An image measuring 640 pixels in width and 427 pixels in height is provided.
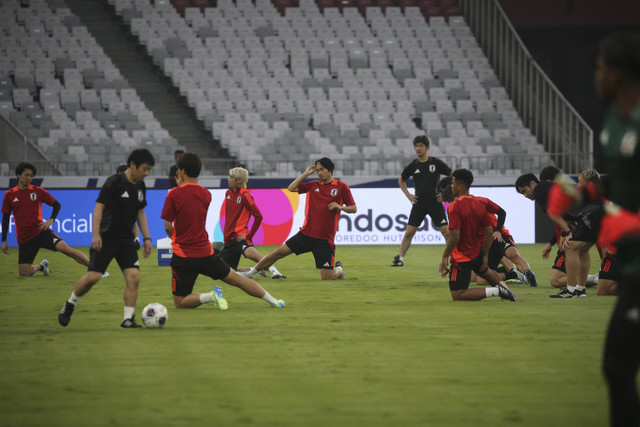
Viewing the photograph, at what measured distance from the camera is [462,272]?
36.1 ft

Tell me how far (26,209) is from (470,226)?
8.24 meters

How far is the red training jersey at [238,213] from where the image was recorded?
559 inches

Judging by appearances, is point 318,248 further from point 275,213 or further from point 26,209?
point 275,213

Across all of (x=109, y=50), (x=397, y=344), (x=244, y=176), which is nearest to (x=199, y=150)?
(x=109, y=50)

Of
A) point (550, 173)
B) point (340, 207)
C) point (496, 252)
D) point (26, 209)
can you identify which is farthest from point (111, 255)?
point (26, 209)

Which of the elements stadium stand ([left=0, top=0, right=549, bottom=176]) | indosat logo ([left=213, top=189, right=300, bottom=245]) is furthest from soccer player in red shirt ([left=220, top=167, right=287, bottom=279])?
stadium stand ([left=0, top=0, right=549, bottom=176])

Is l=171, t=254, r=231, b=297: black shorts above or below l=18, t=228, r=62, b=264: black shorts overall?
above

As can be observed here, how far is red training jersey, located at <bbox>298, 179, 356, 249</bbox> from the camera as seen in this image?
14470mm

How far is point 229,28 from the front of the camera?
109ft

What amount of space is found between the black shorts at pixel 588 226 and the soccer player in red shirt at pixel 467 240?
3.81 feet

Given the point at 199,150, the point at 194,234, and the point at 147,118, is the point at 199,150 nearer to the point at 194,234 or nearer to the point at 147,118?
the point at 147,118

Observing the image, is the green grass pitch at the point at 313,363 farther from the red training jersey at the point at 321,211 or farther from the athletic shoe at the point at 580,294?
the red training jersey at the point at 321,211

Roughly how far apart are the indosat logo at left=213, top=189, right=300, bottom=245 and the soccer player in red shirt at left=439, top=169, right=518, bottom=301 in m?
13.0

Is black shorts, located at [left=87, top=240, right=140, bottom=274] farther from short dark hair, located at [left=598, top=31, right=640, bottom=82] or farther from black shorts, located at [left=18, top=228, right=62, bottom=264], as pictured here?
black shorts, located at [left=18, top=228, right=62, bottom=264]
